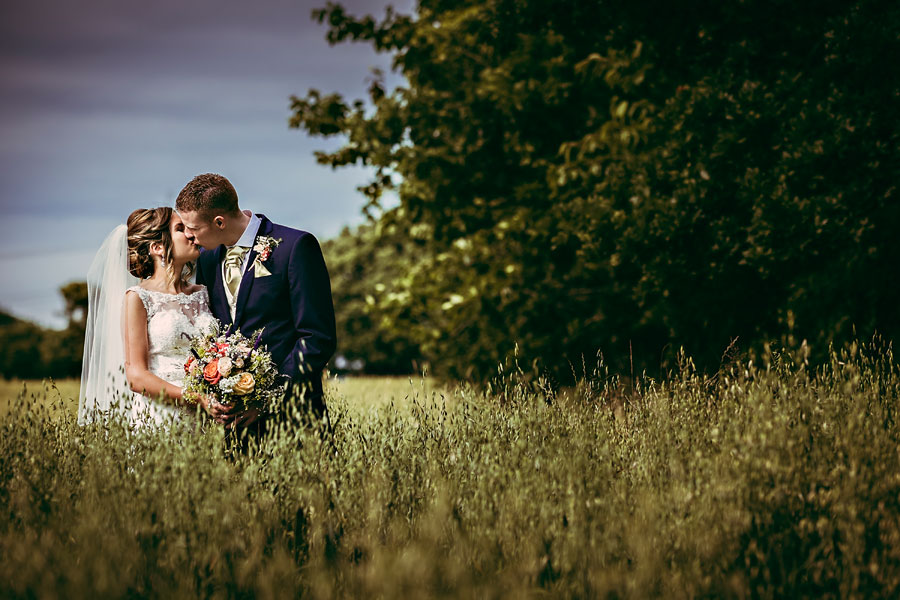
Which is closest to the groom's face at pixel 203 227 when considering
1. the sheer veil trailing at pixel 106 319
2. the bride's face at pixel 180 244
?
the bride's face at pixel 180 244

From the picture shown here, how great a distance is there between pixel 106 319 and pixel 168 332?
0.77m

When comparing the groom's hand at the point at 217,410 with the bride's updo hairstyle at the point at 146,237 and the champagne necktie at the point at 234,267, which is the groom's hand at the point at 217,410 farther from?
the bride's updo hairstyle at the point at 146,237

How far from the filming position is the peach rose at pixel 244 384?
14.2ft

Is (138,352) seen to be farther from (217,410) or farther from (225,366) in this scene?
(225,366)

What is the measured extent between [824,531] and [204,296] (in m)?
4.26

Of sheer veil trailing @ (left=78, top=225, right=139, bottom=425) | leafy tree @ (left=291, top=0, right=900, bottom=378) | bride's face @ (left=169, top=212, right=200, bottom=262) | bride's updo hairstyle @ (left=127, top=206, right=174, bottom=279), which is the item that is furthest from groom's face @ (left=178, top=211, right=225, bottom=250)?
leafy tree @ (left=291, top=0, right=900, bottom=378)

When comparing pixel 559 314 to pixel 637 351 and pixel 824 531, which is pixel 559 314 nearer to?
pixel 637 351

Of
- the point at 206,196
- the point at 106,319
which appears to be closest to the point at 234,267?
the point at 206,196

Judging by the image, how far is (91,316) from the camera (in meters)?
5.61

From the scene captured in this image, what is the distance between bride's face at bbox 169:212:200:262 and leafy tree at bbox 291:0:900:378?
16.3 feet

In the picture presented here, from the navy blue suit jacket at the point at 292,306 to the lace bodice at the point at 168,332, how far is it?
1.80 feet

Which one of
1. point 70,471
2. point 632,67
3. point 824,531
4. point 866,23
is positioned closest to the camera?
point 824,531

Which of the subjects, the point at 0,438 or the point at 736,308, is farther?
the point at 736,308

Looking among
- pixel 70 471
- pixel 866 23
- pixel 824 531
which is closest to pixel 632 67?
pixel 866 23
